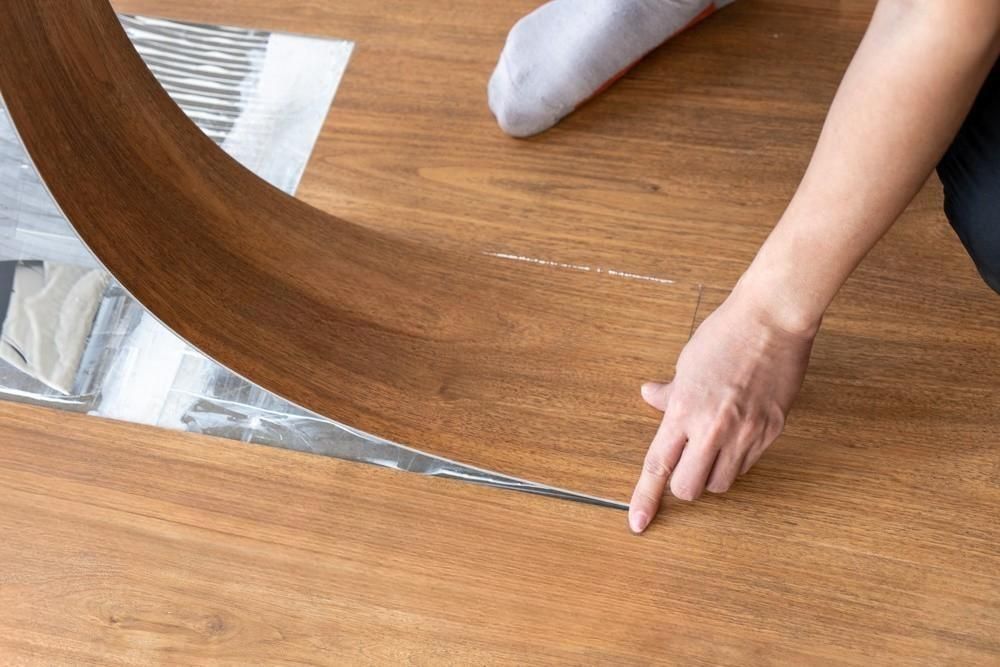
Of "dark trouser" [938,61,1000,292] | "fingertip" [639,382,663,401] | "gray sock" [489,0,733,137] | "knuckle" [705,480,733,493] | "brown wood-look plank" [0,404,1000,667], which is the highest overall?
"dark trouser" [938,61,1000,292]

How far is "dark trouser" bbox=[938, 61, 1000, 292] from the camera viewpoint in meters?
0.80

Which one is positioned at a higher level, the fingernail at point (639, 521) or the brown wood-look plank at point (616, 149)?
the brown wood-look plank at point (616, 149)

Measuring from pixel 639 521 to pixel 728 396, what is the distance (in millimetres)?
129

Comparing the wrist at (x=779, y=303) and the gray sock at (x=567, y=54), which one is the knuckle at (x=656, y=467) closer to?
the wrist at (x=779, y=303)

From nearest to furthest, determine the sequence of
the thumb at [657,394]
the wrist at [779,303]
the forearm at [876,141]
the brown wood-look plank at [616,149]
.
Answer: the forearm at [876,141] → the wrist at [779,303] → the thumb at [657,394] → the brown wood-look plank at [616,149]

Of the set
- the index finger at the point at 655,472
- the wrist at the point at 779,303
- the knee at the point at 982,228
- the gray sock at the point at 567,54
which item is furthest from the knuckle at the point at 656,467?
the gray sock at the point at 567,54

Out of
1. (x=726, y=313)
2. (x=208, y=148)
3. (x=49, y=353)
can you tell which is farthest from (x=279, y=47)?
(x=726, y=313)

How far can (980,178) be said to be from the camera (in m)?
0.82

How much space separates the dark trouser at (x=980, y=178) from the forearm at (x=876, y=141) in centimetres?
11

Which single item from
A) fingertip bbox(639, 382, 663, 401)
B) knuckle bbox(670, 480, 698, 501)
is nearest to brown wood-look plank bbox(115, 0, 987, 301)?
fingertip bbox(639, 382, 663, 401)

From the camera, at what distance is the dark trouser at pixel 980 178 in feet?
2.63

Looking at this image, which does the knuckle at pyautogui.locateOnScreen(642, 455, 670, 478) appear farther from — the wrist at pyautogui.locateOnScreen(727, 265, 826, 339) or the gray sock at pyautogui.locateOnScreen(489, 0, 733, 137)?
the gray sock at pyautogui.locateOnScreen(489, 0, 733, 137)

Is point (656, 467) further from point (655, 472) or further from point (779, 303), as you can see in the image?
point (779, 303)

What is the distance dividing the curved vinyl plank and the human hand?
8 cm
